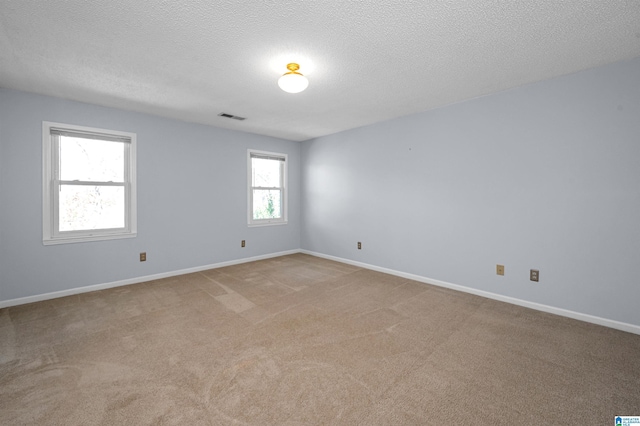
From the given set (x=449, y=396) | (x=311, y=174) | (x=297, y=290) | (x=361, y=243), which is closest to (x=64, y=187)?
(x=297, y=290)

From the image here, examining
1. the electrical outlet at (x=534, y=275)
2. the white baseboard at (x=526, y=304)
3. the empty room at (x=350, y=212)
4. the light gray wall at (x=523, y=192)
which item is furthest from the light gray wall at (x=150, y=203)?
the electrical outlet at (x=534, y=275)

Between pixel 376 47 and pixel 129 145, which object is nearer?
pixel 376 47

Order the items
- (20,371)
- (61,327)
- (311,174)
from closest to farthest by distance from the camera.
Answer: (20,371) < (61,327) < (311,174)

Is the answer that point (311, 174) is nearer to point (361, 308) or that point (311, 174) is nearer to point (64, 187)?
point (361, 308)

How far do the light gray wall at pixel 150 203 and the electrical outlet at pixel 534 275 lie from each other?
4.05 m

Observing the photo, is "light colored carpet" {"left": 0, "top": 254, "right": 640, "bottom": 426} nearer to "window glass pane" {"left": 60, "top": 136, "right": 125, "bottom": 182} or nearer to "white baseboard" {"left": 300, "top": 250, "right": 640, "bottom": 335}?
"white baseboard" {"left": 300, "top": 250, "right": 640, "bottom": 335}

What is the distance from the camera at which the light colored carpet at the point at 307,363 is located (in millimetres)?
1523

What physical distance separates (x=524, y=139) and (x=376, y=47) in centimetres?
199

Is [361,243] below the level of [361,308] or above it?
above

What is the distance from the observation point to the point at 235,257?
4.93 m

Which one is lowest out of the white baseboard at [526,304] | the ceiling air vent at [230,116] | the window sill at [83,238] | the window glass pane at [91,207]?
the white baseboard at [526,304]

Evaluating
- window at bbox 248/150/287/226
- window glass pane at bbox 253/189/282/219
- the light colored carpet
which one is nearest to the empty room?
the light colored carpet

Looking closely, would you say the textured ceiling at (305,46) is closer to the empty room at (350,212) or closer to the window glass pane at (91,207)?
the empty room at (350,212)

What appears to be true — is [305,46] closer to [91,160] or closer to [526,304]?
[91,160]
